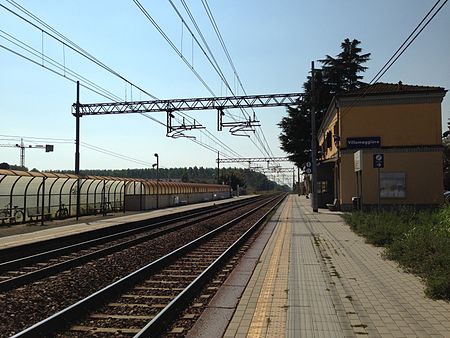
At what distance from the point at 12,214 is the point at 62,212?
15.4ft

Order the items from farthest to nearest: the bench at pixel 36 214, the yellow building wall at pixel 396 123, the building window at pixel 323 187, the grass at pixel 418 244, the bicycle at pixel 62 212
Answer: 1. the building window at pixel 323 187
2. the yellow building wall at pixel 396 123
3. the bicycle at pixel 62 212
4. the bench at pixel 36 214
5. the grass at pixel 418 244

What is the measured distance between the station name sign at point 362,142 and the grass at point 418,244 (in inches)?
466

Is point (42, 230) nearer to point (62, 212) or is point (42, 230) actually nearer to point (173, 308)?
point (62, 212)

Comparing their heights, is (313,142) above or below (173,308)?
above

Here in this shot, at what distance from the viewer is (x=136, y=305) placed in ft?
25.6

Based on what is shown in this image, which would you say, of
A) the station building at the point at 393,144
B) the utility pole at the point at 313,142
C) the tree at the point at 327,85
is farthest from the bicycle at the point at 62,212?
the tree at the point at 327,85

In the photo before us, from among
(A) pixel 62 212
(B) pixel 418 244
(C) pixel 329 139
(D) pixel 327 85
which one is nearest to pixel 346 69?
(D) pixel 327 85

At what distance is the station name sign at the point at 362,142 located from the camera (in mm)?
30406

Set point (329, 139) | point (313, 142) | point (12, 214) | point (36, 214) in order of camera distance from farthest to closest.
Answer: point (329, 139) < point (313, 142) < point (36, 214) < point (12, 214)

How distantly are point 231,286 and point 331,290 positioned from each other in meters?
1.90

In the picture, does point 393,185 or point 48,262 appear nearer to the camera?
point 48,262

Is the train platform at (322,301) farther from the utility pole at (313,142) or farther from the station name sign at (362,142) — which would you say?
the utility pole at (313,142)

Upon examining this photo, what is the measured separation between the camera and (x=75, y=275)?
10781 millimetres

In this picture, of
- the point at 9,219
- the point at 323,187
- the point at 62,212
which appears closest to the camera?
the point at 9,219
